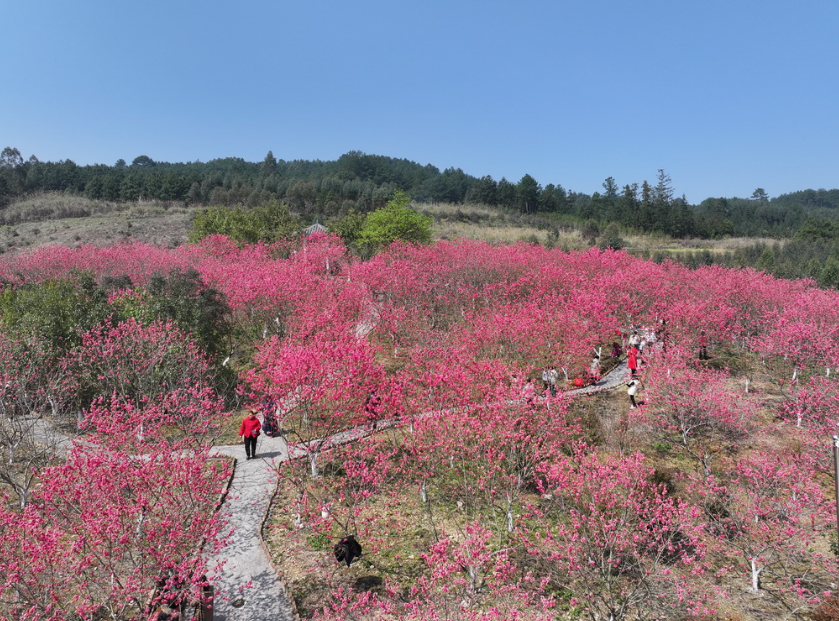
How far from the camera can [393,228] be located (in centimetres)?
3108

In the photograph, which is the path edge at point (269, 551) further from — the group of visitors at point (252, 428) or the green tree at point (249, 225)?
the green tree at point (249, 225)

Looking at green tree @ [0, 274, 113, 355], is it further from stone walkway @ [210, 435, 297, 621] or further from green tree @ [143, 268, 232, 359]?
stone walkway @ [210, 435, 297, 621]

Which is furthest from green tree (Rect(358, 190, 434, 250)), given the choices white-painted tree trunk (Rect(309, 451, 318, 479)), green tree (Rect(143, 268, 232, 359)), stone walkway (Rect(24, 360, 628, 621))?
white-painted tree trunk (Rect(309, 451, 318, 479))

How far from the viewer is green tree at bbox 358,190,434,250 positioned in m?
31.0

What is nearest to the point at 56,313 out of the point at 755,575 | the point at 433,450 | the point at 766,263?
the point at 433,450

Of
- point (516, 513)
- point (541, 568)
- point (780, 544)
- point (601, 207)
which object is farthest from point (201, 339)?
point (601, 207)

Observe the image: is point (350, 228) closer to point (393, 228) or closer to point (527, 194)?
point (393, 228)

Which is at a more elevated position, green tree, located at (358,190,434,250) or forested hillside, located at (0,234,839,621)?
green tree, located at (358,190,434,250)

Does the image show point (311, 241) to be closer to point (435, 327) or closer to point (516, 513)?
point (435, 327)

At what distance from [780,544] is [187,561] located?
29.7 feet

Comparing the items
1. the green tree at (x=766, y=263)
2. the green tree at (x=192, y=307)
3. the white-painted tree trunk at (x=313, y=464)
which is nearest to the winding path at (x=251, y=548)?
the white-painted tree trunk at (x=313, y=464)

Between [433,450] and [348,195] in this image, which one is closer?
[433,450]

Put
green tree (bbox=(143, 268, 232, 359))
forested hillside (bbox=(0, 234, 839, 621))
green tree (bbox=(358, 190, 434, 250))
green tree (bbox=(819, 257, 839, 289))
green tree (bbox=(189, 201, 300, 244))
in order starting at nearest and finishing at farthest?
forested hillside (bbox=(0, 234, 839, 621)) → green tree (bbox=(143, 268, 232, 359)) → green tree (bbox=(819, 257, 839, 289)) → green tree (bbox=(358, 190, 434, 250)) → green tree (bbox=(189, 201, 300, 244))

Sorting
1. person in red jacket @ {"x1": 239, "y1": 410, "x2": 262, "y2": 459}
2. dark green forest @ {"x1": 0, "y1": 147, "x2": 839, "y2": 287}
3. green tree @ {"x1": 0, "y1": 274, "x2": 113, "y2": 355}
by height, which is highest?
dark green forest @ {"x1": 0, "y1": 147, "x2": 839, "y2": 287}
